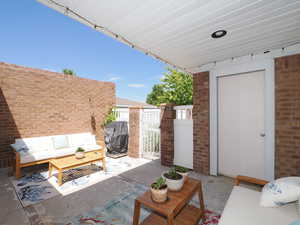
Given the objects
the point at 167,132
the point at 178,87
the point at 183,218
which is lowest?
the point at 183,218

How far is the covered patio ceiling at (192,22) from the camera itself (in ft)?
5.16

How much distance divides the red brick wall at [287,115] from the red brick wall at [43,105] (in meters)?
5.68

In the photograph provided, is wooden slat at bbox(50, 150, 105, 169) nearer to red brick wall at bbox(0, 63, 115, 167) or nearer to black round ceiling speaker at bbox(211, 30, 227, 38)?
red brick wall at bbox(0, 63, 115, 167)

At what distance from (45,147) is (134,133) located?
2.69 metres

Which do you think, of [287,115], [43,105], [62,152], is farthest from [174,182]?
[43,105]

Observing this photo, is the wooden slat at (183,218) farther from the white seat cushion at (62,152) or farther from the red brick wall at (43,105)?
the red brick wall at (43,105)

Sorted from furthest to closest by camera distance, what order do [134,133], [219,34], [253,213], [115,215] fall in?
[134,133] < [219,34] < [115,215] < [253,213]

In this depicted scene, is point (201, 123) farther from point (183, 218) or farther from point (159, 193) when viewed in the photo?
point (159, 193)

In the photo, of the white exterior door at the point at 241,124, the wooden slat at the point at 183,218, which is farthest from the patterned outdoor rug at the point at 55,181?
the white exterior door at the point at 241,124

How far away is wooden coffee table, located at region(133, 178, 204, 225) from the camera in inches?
56.2

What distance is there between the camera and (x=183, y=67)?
149 inches

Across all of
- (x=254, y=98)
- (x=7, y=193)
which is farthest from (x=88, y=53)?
(x=254, y=98)

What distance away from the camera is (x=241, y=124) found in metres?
3.20

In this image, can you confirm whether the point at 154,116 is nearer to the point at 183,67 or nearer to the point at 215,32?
the point at 183,67
